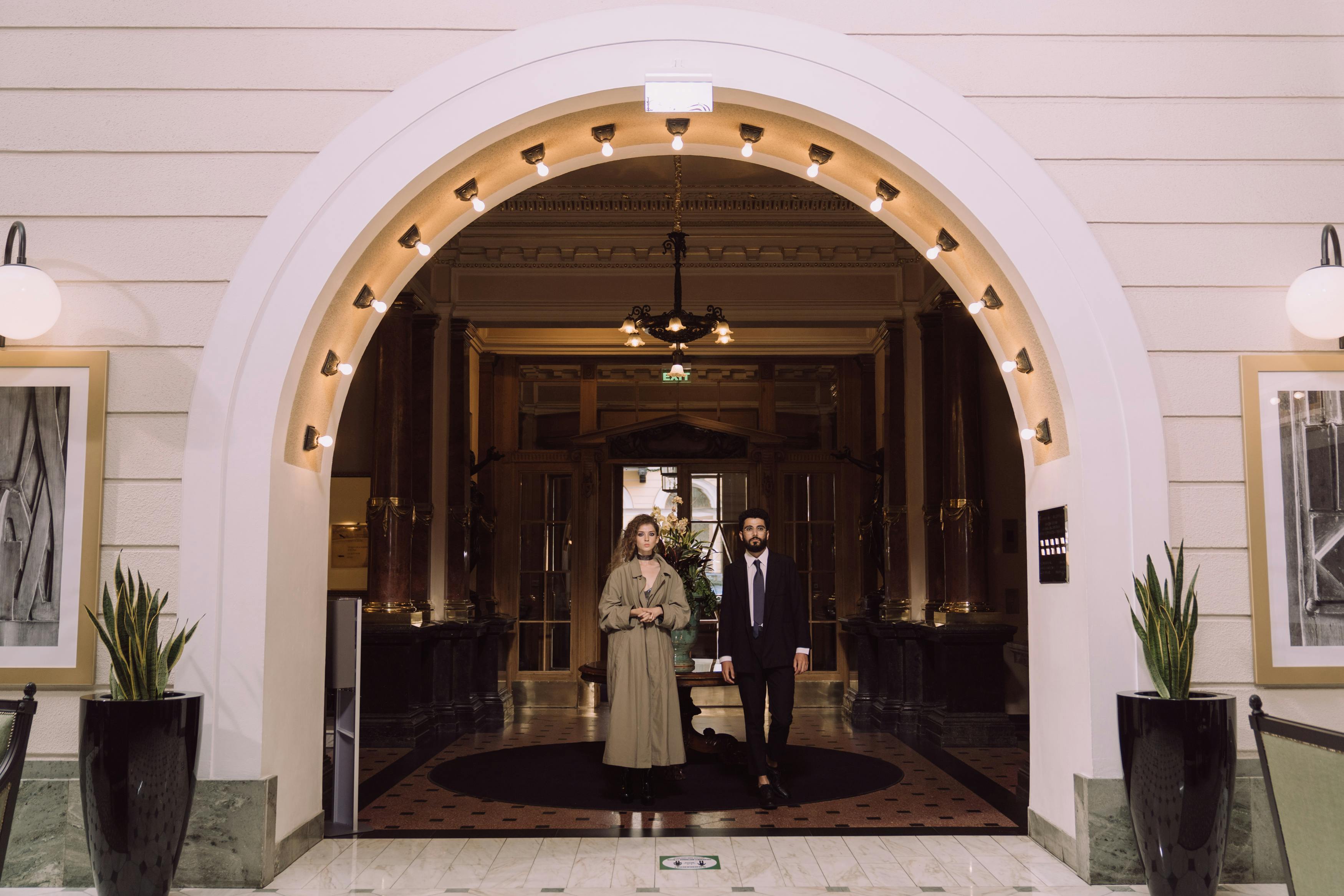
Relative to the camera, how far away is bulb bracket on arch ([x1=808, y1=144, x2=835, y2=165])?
4430mm

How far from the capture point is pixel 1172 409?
160 inches

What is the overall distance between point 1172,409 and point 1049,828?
1.69 m

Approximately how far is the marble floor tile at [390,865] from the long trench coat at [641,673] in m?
1.06

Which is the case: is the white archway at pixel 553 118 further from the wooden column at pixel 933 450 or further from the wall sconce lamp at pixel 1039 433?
the wooden column at pixel 933 450

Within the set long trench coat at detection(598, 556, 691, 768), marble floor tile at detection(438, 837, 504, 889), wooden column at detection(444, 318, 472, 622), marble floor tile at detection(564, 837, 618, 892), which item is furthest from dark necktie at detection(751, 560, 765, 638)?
wooden column at detection(444, 318, 472, 622)

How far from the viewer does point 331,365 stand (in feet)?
14.5

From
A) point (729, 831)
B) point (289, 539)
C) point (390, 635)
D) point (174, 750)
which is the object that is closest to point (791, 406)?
point (390, 635)

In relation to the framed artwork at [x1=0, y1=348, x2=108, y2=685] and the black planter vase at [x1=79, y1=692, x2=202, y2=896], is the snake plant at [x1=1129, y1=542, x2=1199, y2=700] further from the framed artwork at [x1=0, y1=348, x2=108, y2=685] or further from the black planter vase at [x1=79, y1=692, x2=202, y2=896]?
the framed artwork at [x1=0, y1=348, x2=108, y2=685]

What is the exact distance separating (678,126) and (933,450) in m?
4.43

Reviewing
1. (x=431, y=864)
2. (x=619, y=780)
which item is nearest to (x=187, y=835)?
(x=431, y=864)

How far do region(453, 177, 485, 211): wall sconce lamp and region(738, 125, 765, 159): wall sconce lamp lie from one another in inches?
44.4

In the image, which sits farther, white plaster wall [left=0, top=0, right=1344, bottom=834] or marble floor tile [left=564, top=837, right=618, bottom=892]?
white plaster wall [left=0, top=0, right=1344, bottom=834]

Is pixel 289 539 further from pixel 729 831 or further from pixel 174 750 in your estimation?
pixel 729 831

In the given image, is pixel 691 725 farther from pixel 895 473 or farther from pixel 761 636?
pixel 895 473
